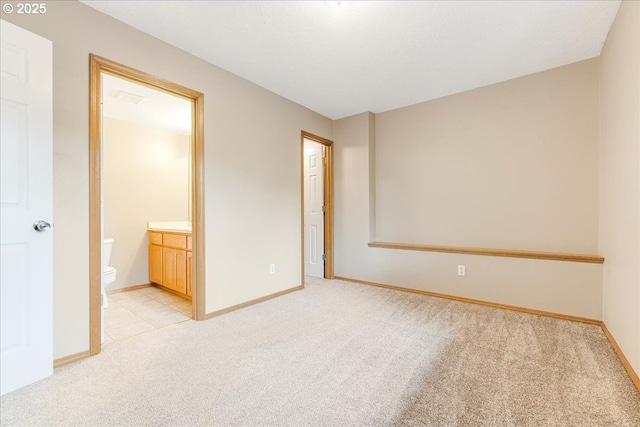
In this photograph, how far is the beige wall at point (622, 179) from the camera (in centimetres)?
163

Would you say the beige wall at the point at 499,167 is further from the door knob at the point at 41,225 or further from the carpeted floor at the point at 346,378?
the door knob at the point at 41,225

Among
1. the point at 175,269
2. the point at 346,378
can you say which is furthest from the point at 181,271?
the point at 346,378

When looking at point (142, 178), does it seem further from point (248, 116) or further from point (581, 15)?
point (581, 15)

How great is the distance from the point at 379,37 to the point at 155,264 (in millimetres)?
3743

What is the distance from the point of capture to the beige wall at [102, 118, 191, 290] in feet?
11.9

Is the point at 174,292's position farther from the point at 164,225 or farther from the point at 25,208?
the point at 25,208

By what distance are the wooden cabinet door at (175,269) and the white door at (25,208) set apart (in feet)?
4.95

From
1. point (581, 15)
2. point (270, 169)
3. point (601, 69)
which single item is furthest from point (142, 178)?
point (601, 69)

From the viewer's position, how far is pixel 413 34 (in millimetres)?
2152

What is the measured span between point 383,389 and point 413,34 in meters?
2.47

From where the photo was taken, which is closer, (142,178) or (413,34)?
(413,34)

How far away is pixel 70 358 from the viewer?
1.78 m

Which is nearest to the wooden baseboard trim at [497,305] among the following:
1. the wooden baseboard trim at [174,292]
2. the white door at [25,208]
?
the wooden baseboard trim at [174,292]

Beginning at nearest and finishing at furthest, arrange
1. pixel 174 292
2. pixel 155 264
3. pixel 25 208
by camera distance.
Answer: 1. pixel 25 208
2. pixel 174 292
3. pixel 155 264
